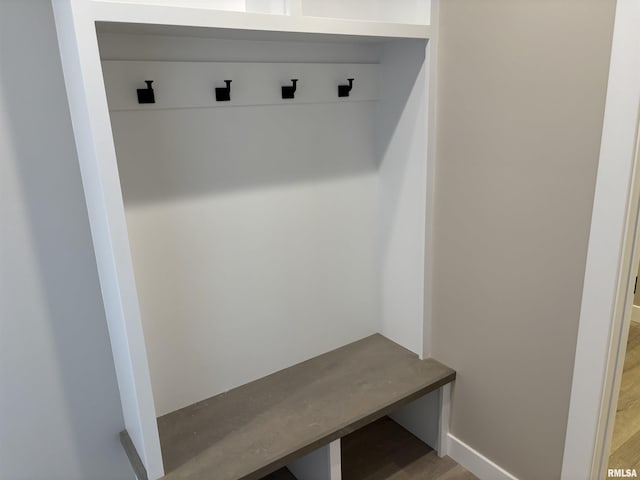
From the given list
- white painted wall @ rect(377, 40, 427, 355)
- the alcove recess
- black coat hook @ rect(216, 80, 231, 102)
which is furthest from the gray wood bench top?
black coat hook @ rect(216, 80, 231, 102)

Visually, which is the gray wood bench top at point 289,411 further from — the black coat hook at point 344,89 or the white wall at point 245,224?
the black coat hook at point 344,89

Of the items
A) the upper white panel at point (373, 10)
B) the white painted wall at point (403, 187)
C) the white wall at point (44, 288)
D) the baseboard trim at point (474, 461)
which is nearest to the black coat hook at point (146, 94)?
the white wall at point (44, 288)

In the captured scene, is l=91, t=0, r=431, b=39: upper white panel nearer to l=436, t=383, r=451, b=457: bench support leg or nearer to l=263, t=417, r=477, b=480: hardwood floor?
l=436, t=383, r=451, b=457: bench support leg

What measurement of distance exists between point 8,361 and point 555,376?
5.66 ft

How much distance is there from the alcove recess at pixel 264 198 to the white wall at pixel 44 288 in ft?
0.44

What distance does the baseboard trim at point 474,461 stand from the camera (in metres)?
1.89

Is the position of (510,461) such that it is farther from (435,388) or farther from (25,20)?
(25,20)

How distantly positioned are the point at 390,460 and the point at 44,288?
1.56 metres

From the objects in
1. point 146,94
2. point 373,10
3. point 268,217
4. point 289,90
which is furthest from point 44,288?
point 373,10

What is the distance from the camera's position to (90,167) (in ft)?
4.25

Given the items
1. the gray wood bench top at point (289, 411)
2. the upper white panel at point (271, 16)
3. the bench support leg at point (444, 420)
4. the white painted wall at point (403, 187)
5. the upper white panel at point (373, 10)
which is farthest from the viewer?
the bench support leg at point (444, 420)

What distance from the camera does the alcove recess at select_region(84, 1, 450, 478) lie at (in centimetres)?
153

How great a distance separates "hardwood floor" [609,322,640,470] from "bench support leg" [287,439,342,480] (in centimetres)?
125

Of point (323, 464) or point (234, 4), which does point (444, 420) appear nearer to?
point (323, 464)
